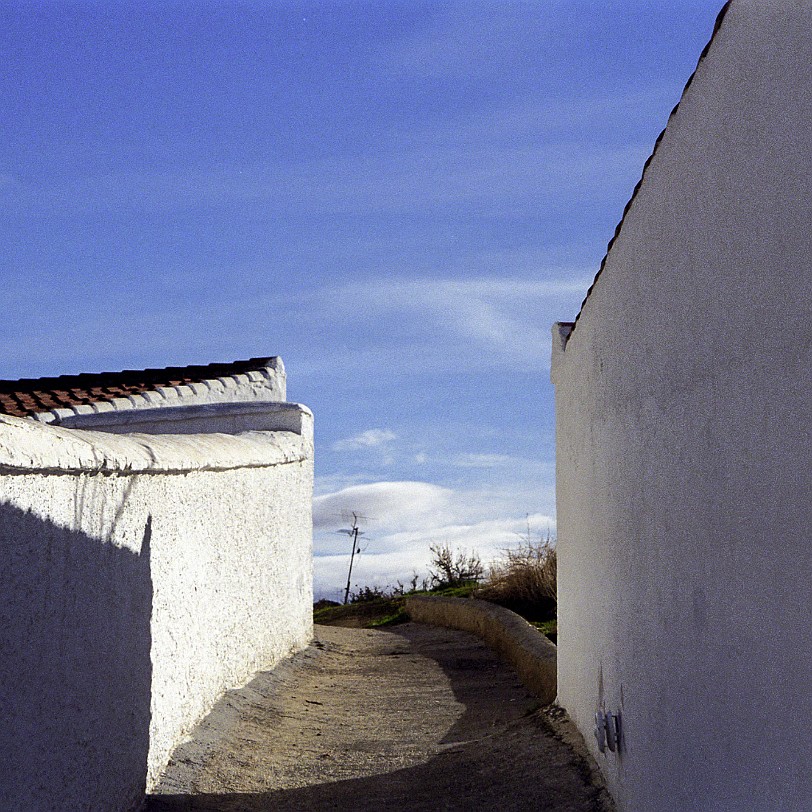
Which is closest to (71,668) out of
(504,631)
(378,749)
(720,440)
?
(720,440)

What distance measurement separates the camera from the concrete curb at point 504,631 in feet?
28.5

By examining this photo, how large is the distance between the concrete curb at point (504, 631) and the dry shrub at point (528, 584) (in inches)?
17.9

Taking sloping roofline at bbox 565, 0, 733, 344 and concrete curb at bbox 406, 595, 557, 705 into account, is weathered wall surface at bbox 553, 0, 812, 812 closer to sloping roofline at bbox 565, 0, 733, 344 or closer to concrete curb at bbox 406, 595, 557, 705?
sloping roofline at bbox 565, 0, 733, 344

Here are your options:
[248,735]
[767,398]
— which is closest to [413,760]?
[248,735]

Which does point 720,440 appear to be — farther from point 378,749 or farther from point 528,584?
point 528,584

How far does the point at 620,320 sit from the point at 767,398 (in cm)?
227

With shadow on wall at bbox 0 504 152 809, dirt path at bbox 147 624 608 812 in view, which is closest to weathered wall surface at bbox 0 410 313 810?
shadow on wall at bbox 0 504 152 809

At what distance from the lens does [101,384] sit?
1380cm

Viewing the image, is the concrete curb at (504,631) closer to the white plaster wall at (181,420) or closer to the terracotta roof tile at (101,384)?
the white plaster wall at (181,420)

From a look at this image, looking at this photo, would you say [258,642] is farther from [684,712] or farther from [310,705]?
[684,712]

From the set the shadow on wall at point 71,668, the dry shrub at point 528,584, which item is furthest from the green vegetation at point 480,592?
the shadow on wall at point 71,668

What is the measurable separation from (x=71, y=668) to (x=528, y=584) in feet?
32.4

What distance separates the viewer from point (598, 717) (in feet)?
17.6

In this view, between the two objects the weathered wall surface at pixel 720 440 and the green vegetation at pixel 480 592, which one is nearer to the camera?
the weathered wall surface at pixel 720 440
